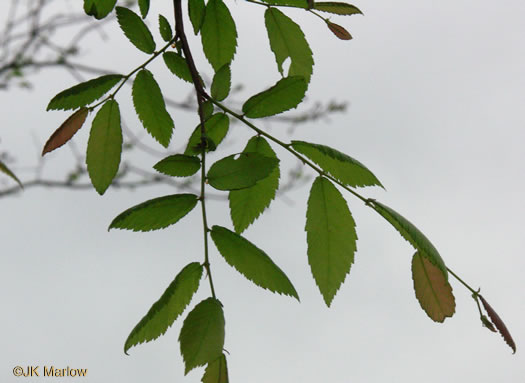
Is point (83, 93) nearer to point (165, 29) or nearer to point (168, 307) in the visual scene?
point (165, 29)

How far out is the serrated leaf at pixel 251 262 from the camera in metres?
0.57

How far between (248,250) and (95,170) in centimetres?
20

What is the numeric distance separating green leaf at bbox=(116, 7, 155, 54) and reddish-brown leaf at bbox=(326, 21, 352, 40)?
24 cm

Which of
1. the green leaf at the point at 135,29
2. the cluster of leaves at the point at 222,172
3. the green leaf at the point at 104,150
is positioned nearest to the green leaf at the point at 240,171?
the cluster of leaves at the point at 222,172

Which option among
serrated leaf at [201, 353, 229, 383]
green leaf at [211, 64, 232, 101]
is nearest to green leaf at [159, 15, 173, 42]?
green leaf at [211, 64, 232, 101]

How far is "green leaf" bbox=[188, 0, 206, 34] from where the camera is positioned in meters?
0.75

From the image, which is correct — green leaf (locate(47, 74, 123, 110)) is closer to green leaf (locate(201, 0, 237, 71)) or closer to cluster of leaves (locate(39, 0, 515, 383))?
cluster of leaves (locate(39, 0, 515, 383))

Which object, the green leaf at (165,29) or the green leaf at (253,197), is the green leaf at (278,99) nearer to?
the green leaf at (253,197)

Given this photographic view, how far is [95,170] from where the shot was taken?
2.09ft

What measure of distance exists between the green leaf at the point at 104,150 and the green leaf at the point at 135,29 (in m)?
0.12

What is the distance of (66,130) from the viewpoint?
0.66m

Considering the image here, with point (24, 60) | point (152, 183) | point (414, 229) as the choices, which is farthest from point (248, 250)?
point (24, 60)

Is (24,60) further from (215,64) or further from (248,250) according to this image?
(248,250)

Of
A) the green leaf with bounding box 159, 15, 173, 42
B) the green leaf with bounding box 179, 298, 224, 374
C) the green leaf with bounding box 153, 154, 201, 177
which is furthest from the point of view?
the green leaf with bounding box 159, 15, 173, 42
